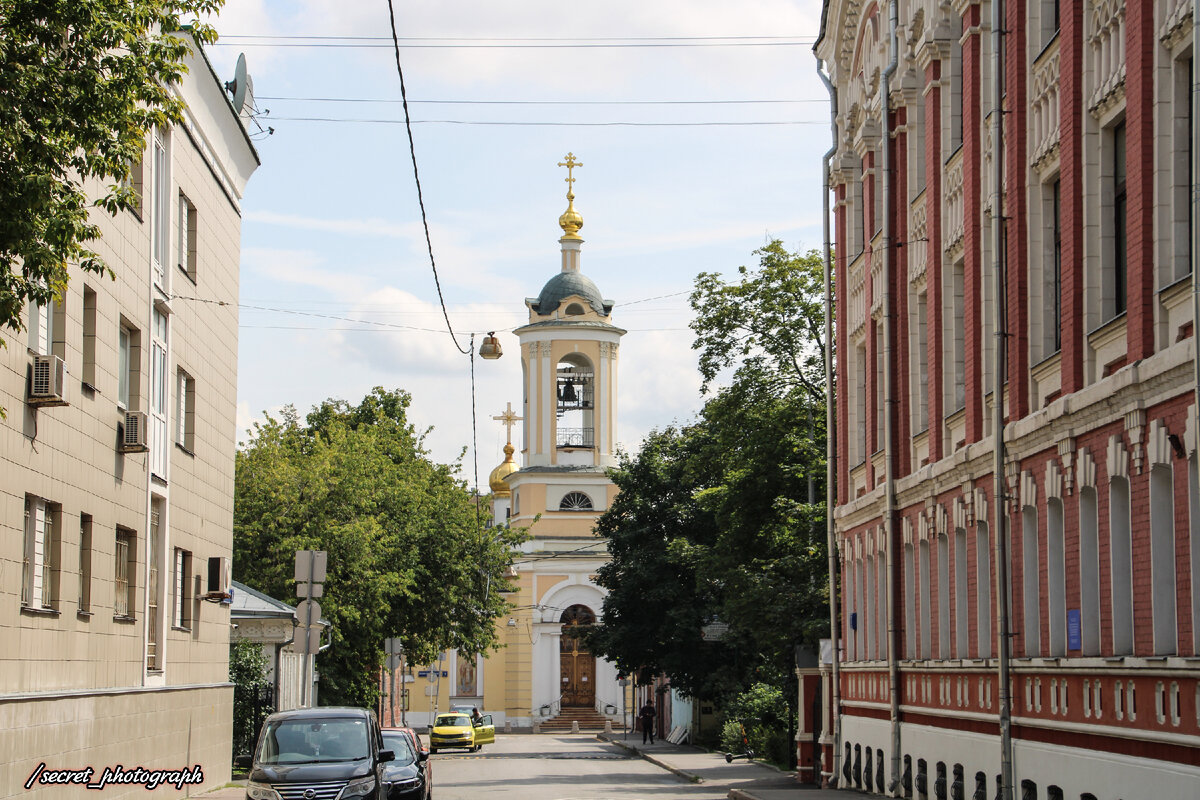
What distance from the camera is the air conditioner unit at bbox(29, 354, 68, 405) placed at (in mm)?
17938

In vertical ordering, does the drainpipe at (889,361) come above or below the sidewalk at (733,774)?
above

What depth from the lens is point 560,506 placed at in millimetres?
78062

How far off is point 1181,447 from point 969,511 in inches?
310

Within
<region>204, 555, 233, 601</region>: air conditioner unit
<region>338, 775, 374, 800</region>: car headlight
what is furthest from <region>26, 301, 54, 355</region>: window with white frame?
<region>204, 555, 233, 601</region>: air conditioner unit

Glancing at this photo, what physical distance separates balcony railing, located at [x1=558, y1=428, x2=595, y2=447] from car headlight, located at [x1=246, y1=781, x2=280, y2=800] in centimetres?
5915

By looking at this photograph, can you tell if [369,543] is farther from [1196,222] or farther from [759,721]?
[1196,222]

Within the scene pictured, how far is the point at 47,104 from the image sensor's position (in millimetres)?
11648

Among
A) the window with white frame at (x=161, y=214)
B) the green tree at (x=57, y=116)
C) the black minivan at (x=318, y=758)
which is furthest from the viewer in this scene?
the window with white frame at (x=161, y=214)

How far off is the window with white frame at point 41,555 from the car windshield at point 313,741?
112 inches

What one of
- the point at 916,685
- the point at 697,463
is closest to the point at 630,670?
the point at 697,463

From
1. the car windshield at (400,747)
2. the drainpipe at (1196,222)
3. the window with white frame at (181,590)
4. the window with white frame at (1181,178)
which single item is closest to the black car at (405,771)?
the car windshield at (400,747)

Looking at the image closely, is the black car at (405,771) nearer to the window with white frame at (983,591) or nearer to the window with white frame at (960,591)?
the window with white frame at (960,591)

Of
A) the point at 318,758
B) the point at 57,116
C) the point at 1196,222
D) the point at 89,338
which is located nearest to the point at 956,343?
the point at 1196,222

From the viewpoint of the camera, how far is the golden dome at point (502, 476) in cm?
9331
